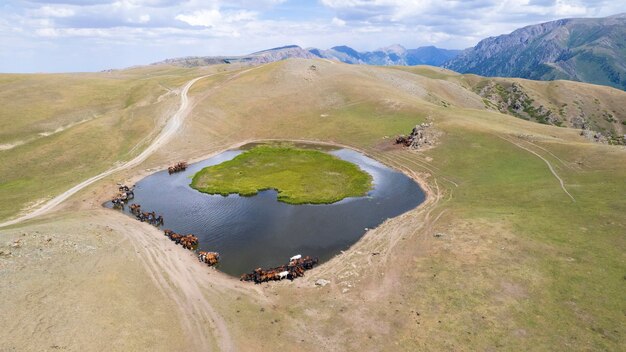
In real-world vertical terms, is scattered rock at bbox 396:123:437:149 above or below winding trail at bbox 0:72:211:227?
above

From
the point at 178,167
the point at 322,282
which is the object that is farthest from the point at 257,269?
the point at 178,167

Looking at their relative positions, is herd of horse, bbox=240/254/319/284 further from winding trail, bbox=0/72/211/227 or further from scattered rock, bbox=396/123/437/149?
scattered rock, bbox=396/123/437/149

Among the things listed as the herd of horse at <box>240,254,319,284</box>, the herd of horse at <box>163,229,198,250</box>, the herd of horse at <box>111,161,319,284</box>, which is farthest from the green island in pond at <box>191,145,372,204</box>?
the herd of horse at <box>240,254,319,284</box>

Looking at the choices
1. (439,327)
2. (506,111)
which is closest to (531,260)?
(439,327)

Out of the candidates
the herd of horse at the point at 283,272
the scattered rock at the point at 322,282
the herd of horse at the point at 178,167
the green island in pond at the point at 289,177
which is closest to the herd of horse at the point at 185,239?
the herd of horse at the point at 283,272

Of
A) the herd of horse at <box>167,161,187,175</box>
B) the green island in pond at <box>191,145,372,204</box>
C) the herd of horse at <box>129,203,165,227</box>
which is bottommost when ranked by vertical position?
the herd of horse at <box>129,203,165,227</box>

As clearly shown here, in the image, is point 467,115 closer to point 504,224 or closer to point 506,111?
point 504,224

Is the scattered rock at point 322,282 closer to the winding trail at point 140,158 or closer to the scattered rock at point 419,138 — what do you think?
the winding trail at point 140,158
